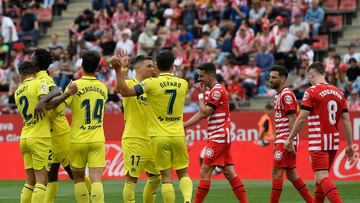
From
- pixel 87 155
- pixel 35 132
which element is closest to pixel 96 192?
pixel 87 155

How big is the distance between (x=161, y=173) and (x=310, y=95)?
2.68m

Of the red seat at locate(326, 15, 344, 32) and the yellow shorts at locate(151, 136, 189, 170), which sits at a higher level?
the red seat at locate(326, 15, 344, 32)

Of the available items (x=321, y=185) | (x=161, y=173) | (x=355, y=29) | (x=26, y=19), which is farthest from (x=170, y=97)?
(x=26, y=19)

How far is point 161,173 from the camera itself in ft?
53.6

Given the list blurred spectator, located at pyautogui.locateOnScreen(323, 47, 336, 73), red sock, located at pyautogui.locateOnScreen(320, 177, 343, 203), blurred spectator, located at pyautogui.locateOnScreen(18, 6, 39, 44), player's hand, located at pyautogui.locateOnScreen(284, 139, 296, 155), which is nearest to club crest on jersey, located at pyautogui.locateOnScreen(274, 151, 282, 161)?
player's hand, located at pyautogui.locateOnScreen(284, 139, 296, 155)

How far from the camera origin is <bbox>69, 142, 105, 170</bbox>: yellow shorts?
51.7 feet

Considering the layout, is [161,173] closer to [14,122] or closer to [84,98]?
[84,98]

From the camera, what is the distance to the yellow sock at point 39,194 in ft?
51.4

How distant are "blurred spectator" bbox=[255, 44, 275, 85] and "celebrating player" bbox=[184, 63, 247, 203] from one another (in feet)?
49.1

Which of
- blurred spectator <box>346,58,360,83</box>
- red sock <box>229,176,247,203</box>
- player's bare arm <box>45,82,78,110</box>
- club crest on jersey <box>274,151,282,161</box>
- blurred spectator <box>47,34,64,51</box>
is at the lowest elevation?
red sock <box>229,176,247,203</box>

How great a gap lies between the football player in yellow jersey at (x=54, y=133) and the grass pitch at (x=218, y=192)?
10.7 ft

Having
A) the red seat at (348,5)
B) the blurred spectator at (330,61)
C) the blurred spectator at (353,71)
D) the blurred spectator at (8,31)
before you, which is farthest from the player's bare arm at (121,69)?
the blurred spectator at (8,31)

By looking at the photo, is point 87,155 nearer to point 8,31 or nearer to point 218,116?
point 218,116

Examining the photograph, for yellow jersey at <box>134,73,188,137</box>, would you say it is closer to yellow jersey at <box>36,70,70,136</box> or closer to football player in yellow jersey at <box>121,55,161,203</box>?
football player in yellow jersey at <box>121,55,161,203</box>
